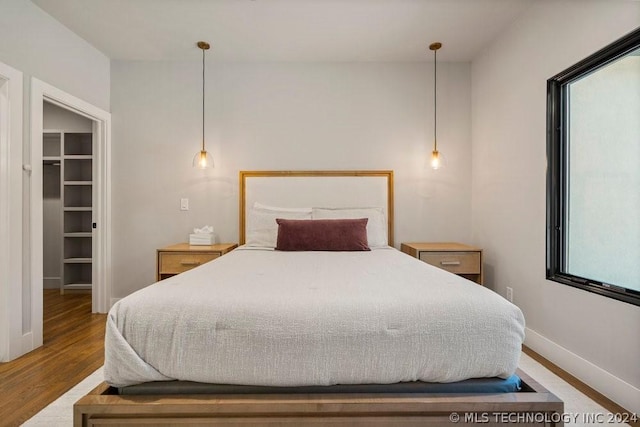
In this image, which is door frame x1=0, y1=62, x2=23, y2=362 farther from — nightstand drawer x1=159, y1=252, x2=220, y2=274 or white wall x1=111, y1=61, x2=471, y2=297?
white wall x1=111, y1=61, x2=471, y2=297

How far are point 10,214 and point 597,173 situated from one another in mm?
3874

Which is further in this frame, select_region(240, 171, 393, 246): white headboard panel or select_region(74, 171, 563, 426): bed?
select_region(240, 171, 393, 246): white headboard panel

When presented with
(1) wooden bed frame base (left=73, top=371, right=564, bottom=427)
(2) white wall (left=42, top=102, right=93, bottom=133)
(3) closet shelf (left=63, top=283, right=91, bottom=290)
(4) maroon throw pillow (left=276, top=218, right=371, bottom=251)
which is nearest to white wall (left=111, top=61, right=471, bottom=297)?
(4) maroon throw pillow (left=276, top=218, right=371, bottom=251)

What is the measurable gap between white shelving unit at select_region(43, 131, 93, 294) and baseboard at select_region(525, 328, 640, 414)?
16.1 feet

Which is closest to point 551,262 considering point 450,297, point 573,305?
point 573,305

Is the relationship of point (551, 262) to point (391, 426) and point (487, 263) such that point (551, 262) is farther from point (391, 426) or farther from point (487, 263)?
point (391, 426)

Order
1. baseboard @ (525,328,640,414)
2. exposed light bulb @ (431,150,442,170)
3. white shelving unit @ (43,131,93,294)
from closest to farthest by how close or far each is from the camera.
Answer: baseboard @ (525,328,640,414) → exposed light bulb @ (431,150,442,170) → white shelving unit @ (43,131,93,294)

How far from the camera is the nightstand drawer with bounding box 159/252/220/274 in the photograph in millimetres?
3127

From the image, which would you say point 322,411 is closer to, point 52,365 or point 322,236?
point 322,236

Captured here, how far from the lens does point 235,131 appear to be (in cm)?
366

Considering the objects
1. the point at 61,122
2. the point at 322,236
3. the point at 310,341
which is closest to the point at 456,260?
the point at 322,236

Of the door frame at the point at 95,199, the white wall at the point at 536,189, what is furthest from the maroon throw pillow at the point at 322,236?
the door frame at the point at 95,199

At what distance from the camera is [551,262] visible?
2477 millimetres

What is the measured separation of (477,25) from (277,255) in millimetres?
2497
